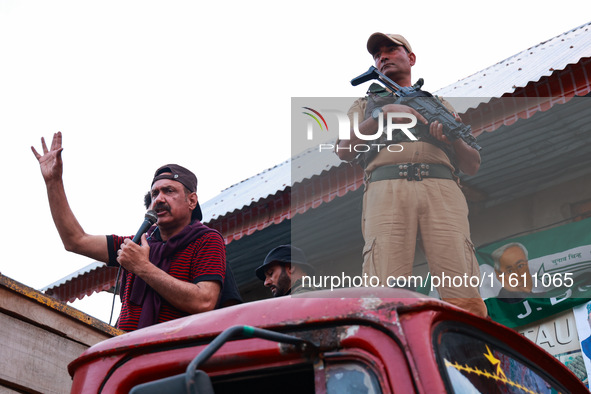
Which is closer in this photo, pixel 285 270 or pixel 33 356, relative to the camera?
pixel 33 356

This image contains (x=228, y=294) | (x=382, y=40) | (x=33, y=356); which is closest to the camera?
(x=228, y=294)

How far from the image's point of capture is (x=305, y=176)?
6.50 m

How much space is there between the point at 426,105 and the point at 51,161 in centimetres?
205

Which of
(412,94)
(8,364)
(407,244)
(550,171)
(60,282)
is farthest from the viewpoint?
(60,282)

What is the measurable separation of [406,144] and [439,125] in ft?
0.71

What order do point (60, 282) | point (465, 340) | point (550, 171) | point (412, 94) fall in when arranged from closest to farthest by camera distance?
point (465, 340)
point (412, 94)
point (550, 171)
point (60, 282)

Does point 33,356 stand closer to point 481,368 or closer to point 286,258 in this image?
point 286,258

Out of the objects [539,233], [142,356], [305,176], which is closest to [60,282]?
[305,176]

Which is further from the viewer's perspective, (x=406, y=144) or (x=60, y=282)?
(x=60, y=282)

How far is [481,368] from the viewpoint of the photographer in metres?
1.93

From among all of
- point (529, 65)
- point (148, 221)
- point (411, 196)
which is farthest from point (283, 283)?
point (529, 65)

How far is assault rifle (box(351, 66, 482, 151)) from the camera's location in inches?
150

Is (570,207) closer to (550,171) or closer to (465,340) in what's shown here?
(550,171)

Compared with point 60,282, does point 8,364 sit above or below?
below
